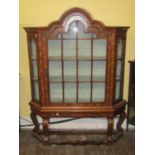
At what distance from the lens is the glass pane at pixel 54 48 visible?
8.23 feet

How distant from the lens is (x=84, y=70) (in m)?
→ 2.59

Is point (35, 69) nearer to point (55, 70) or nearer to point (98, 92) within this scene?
point (55, 70)

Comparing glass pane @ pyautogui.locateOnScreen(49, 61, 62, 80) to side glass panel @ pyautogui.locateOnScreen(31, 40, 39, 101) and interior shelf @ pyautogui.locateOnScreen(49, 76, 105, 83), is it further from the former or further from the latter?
side glass panel @ pyautogui.locateOnScreen(31, 40, 39, 101)

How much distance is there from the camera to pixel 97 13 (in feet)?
9.39

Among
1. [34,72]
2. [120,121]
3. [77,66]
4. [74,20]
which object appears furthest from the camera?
[120,121]

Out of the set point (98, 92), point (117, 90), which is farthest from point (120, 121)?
point (98, 92)

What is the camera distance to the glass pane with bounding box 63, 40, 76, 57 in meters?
2.53

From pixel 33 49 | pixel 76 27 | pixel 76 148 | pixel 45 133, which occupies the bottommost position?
pixel 76 148

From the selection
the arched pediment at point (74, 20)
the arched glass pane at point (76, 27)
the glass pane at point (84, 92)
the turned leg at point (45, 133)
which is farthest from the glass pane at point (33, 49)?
the turned leg at point (45, 133)

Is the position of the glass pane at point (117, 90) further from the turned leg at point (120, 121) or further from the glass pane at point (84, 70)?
the glass pane at point (84, 70)

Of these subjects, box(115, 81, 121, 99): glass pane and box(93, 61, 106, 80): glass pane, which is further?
box(115, 81, 121, 99): glass pane

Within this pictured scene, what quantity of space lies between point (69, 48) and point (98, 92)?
0.60 m

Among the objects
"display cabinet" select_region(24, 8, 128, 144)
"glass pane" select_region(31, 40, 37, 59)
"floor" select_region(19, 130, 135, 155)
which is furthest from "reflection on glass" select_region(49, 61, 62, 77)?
"floor" select_region(19, 130, 135, 155)

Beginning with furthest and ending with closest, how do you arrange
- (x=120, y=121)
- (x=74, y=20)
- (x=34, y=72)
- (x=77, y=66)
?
(x=120, y=121) < (x=34, y=72) < (x=77, y=66) < (x=74, y=20)
